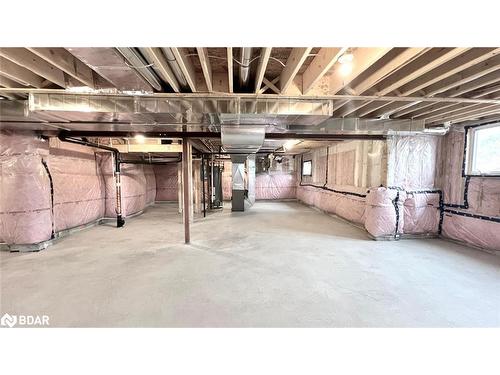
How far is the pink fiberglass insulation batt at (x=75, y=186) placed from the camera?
391 centimetres

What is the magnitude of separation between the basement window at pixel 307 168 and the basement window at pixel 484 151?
4978mm

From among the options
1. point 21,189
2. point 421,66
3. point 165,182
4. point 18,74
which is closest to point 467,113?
point 421,66

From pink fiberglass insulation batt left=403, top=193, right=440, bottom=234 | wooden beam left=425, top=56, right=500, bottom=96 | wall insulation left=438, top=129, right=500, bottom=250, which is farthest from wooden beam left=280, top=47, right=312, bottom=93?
wall insulation left=438, top=129, right=500, bottom=250

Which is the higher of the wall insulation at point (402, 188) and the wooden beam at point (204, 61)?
the wooden beam at point (204, 61)

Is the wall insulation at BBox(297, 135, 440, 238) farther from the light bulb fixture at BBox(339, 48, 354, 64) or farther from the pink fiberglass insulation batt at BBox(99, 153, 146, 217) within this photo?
the pink fiberglass insulation batt at BBox(99, 153, 146, 217)

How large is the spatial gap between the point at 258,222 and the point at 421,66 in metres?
4.35

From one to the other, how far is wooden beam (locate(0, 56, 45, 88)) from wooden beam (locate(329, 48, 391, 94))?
119 inches

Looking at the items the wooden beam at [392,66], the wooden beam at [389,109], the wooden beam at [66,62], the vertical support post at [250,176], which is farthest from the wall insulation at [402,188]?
the wooden beam at [66,62]

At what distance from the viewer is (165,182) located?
9.26m

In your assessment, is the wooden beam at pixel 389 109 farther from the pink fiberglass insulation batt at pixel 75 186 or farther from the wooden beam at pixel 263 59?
the pink fiberglass insulation batt at pixel 75 186

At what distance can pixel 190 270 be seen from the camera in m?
2.68
